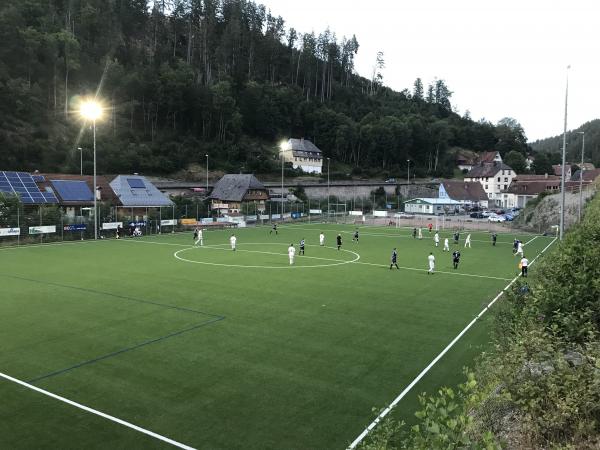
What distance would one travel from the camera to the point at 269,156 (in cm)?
11594

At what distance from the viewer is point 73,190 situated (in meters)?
61.2

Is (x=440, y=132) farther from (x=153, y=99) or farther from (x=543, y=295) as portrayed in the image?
(x=543, y=295)

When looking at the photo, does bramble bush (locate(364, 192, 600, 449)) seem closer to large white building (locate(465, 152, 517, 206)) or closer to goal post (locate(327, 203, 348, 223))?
goal post (locate(327, 203, 348, 223))

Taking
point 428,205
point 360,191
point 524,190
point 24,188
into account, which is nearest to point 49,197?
point 24,188

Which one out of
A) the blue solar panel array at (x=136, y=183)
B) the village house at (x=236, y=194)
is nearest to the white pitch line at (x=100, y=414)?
the blue solar panel array at (x=136, y=183)

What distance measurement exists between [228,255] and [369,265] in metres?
11.1

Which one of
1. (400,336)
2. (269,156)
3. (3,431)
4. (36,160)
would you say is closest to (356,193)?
(269,156)

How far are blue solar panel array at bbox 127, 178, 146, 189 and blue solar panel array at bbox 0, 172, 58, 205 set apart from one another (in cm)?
1277

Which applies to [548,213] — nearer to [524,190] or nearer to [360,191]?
[524,190]

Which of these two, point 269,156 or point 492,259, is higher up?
point 269,156

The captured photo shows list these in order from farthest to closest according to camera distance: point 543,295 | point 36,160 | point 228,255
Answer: point 36,160
point 228,255
point 543,295

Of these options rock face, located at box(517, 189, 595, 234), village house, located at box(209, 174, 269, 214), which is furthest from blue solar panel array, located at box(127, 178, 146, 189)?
rock face, located at box(517, 189, 595, 234)

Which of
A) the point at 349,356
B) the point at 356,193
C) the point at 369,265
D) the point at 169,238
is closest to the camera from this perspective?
the point at 349,356

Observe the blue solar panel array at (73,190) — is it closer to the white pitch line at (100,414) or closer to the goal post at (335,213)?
the goal post at (335,213)
